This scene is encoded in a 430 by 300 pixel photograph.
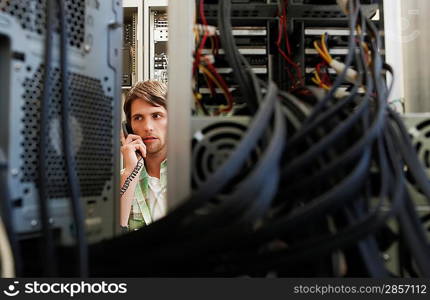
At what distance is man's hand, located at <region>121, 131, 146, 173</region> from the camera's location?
1419 millimetres

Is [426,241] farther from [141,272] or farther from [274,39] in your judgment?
[274,39]

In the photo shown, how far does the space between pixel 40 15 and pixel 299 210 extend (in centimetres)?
37

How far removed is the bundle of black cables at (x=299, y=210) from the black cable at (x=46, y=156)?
4 cm

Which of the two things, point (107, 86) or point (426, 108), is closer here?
point (107, 86)

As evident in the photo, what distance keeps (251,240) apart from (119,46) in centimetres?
35

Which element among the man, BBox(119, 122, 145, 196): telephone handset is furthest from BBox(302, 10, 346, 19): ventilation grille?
BBox(119, 122, 145, 196): telephone handset

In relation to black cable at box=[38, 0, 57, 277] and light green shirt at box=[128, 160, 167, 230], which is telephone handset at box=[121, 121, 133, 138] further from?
black cable at box=[38, 0, 57, 277]

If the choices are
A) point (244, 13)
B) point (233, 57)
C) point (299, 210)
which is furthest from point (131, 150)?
point (299, 210)

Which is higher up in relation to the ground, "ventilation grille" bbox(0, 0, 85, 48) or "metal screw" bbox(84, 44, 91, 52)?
"ventilation grille" bbox(0, 0, 85, 48)

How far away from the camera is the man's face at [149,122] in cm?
149

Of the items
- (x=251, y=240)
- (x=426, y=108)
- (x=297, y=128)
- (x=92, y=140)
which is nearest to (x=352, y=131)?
(x=297, y=128)

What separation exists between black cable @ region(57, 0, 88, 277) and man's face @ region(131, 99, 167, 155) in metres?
1.09

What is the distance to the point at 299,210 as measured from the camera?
306 mm

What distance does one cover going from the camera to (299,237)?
347mm
